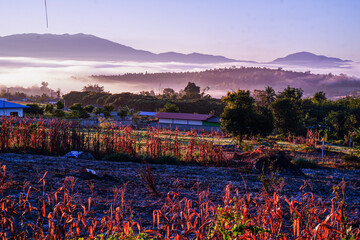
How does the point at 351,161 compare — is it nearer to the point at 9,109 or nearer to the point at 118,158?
the point at 118,158

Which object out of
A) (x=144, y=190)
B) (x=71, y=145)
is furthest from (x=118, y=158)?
(x=144, y=190)

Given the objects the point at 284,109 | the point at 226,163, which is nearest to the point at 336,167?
the point at 226,163

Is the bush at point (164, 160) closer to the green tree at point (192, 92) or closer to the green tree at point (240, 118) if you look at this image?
the green tree at point (240, 118)

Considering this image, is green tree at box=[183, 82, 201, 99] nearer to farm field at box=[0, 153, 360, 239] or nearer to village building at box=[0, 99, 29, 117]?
village building at box=[0, 99, 29, 117]

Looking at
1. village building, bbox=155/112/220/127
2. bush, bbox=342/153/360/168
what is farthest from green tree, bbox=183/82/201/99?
bush, bbox=342/153/360/168

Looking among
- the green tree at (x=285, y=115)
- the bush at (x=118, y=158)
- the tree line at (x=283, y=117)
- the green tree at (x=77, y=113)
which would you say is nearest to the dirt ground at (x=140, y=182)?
the bush at (x=118, y=158)

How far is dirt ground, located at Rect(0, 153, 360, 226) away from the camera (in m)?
5.65

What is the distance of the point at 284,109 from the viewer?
2756cm

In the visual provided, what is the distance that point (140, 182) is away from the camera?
23.8ft

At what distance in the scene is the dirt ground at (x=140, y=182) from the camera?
5652 millimetres

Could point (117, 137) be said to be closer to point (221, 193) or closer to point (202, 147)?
point (202, 147)

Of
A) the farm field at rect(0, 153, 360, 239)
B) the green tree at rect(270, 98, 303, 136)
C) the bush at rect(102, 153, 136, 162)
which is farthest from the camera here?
the green tree at rect(270, 98, 303, 136)

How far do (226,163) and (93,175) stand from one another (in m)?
5.03

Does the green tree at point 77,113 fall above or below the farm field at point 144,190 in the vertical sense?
below
